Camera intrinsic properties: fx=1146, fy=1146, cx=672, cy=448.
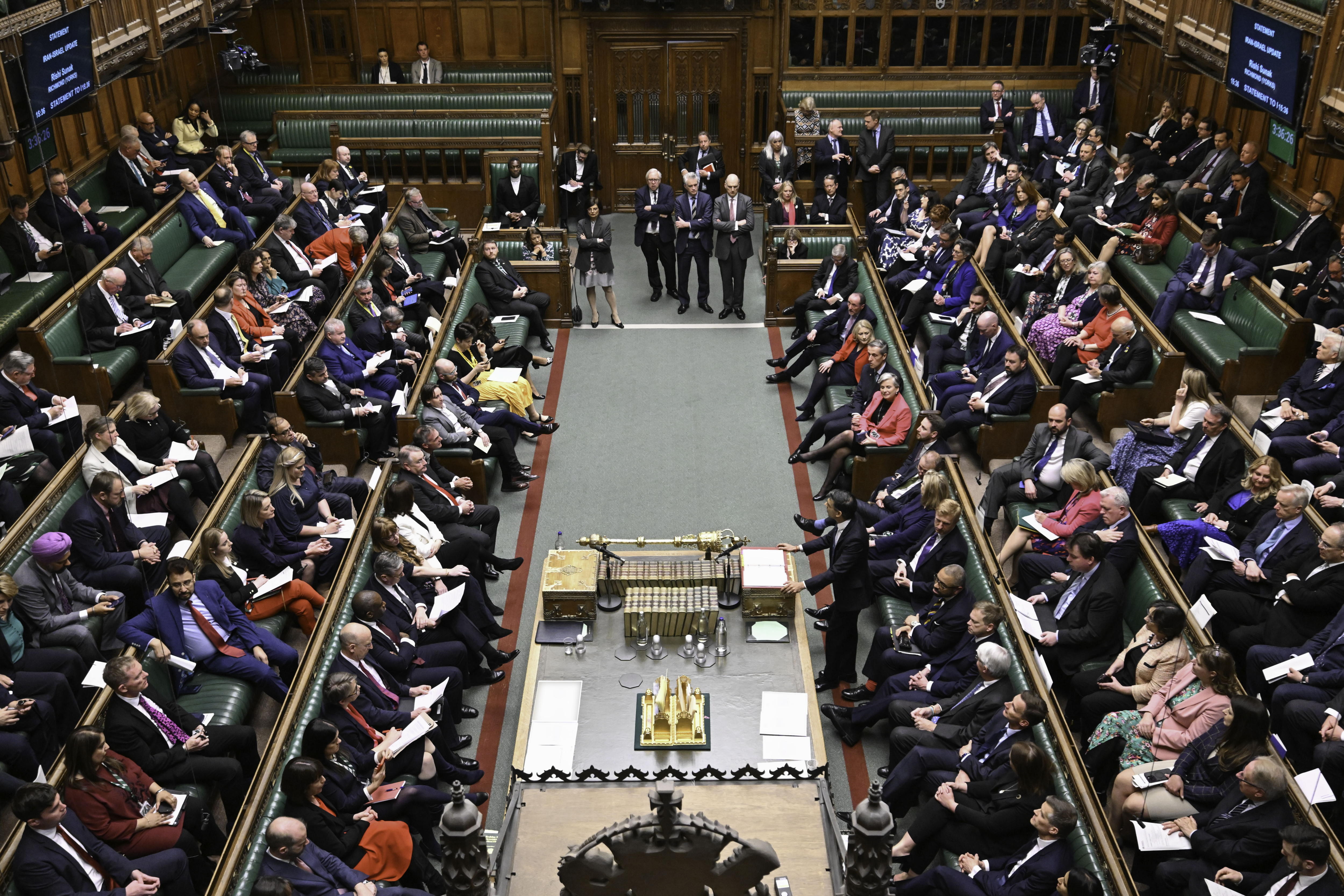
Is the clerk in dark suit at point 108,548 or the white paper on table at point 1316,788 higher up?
the clerk in dark suit at point 108,548

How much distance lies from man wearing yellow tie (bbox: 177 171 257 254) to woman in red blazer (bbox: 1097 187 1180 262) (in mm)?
8234

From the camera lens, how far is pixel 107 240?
34.2ft

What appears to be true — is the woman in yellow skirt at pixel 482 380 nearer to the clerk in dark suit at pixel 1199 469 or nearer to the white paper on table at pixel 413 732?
the white paper on table at pixel 413 732

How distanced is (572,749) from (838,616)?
1.82 metres

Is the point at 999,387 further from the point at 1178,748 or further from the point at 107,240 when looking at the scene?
the point at 107,240

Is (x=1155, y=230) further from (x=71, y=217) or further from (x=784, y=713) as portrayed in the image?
(x=71, y=217)

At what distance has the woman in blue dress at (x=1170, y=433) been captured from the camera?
7715 millimetres

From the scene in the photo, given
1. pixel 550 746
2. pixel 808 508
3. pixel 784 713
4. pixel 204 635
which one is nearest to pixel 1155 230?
pixel 808 508

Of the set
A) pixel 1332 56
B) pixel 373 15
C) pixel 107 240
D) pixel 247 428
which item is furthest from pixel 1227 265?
pixel 373 15

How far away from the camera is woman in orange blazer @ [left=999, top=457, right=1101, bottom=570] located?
23.7 feet

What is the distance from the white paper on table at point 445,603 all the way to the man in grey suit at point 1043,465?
3448 millimetres

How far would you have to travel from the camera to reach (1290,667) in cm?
582

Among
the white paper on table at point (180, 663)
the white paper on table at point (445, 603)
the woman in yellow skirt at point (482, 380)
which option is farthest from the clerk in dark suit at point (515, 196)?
the white paper on table at point (180, 663)

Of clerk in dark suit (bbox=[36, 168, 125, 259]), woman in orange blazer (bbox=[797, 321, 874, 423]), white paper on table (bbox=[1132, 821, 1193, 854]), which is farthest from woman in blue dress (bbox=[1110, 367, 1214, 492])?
clerk in dark suit (bbox=[36, 168, 125, 259])
